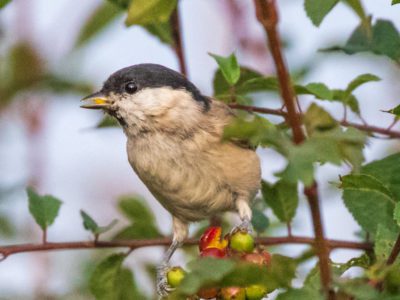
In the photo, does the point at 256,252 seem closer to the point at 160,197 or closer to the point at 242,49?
the point at 160,197

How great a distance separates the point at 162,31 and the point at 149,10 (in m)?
1.65

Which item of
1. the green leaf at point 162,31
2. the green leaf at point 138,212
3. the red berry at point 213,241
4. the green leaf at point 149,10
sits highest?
the green leaf at point 162,31

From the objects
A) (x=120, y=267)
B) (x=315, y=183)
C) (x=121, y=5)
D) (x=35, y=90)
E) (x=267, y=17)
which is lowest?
(x=120, y=267)

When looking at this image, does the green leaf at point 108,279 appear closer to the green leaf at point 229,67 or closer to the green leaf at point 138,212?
the green leaf at point 138,212

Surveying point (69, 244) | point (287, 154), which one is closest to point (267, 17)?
point (287, 154)

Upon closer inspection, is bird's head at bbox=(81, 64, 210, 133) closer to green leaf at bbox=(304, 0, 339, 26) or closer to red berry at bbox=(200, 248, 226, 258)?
red berry at bbox=(200, 248, 226, 258)

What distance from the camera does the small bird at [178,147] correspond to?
3670mm

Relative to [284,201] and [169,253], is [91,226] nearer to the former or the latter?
[169,253]

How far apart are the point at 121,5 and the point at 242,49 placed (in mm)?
815

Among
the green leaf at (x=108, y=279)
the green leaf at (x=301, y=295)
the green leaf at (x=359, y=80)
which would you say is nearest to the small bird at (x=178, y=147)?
the green leaf at (x=108, y=279)

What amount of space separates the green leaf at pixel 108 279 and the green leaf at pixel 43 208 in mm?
276

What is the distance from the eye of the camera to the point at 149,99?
3898 mm

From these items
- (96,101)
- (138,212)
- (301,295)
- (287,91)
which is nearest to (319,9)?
(287,91)

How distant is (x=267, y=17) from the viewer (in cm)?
162
